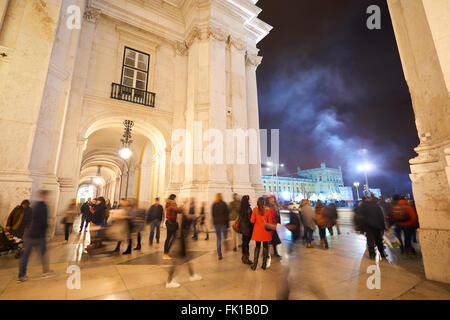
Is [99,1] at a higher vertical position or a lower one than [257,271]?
higher

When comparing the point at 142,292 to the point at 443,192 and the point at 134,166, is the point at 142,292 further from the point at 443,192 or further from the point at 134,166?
the point at 134,166

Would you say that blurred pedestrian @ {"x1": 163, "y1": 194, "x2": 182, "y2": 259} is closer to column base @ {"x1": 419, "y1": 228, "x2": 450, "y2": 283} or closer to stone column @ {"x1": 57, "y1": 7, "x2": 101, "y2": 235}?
column base @ {"x1": 419, "y1": 228, "x2": 450, "y2": 283}

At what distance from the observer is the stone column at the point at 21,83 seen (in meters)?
5.76

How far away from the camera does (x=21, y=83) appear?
6.31 m

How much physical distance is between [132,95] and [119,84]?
0.80 meters

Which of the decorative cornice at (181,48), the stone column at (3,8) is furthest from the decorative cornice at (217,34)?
the stone column at (3,8)

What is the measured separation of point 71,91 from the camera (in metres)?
9.64

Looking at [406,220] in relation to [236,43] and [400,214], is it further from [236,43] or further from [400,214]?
[236,43]

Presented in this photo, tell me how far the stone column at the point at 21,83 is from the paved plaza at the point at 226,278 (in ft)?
6.93

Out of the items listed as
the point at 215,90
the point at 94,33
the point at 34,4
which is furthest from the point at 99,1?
the point at 215,90

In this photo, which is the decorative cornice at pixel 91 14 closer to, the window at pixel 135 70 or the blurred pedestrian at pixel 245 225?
the window at pixel 135 70

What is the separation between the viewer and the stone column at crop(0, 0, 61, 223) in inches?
227

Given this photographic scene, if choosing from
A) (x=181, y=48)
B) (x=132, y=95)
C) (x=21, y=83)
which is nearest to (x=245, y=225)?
(x=21, y=83)
